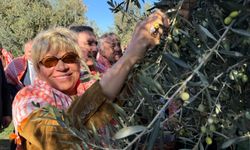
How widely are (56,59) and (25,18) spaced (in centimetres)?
2473

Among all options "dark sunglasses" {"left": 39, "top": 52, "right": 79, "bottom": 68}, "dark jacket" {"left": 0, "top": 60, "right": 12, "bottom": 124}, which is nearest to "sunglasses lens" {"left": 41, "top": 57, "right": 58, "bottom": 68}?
"dark sunglasses" {"left": 39, "top": 52, "right": 79, "bottom": 68}

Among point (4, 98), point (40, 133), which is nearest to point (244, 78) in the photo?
point (40, 133)

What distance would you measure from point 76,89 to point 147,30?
33.5 inches

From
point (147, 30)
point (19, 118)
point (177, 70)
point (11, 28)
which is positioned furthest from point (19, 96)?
point (11, 28)

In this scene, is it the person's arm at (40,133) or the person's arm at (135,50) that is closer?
the person's arm at (135,50)

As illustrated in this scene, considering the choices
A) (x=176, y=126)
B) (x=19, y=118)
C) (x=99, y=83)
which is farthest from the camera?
(x=19, y=118)

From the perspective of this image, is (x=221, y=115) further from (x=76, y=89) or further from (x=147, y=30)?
(x=76, y=89)

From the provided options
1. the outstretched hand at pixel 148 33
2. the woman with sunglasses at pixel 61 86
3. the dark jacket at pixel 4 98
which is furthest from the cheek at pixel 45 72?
the dark jacket at pixel 4 98

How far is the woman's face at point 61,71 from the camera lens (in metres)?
1.84

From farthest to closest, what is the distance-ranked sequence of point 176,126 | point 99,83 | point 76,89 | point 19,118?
point 76,89
point 19,118
point 99,83
point 176,126

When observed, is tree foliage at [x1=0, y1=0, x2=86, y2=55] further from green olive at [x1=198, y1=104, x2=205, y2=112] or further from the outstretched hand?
green olive at [x1=198, y1=104, x2=205, y2=112]

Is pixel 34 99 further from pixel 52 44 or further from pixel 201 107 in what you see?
pixel 201 107

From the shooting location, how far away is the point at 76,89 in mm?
2014

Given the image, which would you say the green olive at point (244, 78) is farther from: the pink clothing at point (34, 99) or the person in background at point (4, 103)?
the person in background at point (4, 103)
